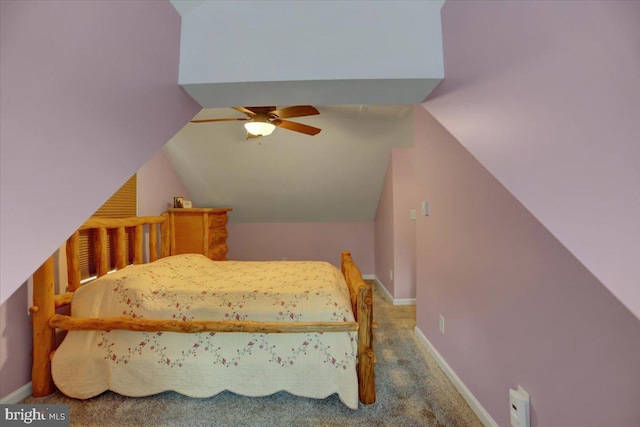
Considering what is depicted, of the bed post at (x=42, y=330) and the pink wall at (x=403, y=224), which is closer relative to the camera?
the bed post at (x=42, y=330)

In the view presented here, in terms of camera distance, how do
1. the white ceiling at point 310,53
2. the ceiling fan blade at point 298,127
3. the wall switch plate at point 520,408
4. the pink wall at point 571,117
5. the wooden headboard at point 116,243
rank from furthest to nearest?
the ceiling fan blade at point 298,127 < the wooden headboard at point 116,243 < the wall switch plate at point 520,408 < the white ceiling at point 310,53 < the pink wall at point 571,117

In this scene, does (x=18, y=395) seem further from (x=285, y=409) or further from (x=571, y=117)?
(x=571, y=117)

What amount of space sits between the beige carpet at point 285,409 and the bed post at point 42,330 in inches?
4.1

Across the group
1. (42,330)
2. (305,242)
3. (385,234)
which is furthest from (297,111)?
(305,242)

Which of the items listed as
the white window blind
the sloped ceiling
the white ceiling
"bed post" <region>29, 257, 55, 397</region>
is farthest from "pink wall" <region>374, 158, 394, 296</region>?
"bed post" <region>29, 257, 55, 397</region>

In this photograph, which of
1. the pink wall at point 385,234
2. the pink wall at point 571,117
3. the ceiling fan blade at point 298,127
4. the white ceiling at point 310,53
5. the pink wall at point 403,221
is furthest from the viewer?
the pink wall at point 385,234

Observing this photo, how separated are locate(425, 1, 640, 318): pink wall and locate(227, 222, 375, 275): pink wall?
14.3ft

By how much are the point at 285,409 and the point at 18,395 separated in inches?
70.9

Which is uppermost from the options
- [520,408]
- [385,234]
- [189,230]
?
[189,230]

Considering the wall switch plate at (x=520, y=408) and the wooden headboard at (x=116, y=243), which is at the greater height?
the wooden headboard at (x=116, y=243)

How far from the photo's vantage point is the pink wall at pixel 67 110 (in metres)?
0.51

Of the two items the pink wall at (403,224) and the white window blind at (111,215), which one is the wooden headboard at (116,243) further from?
the pink wall at (403,224)

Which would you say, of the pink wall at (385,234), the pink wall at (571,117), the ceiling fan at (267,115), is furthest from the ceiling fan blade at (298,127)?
the pink wall at (571,117)

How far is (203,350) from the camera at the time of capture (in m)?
1.88
